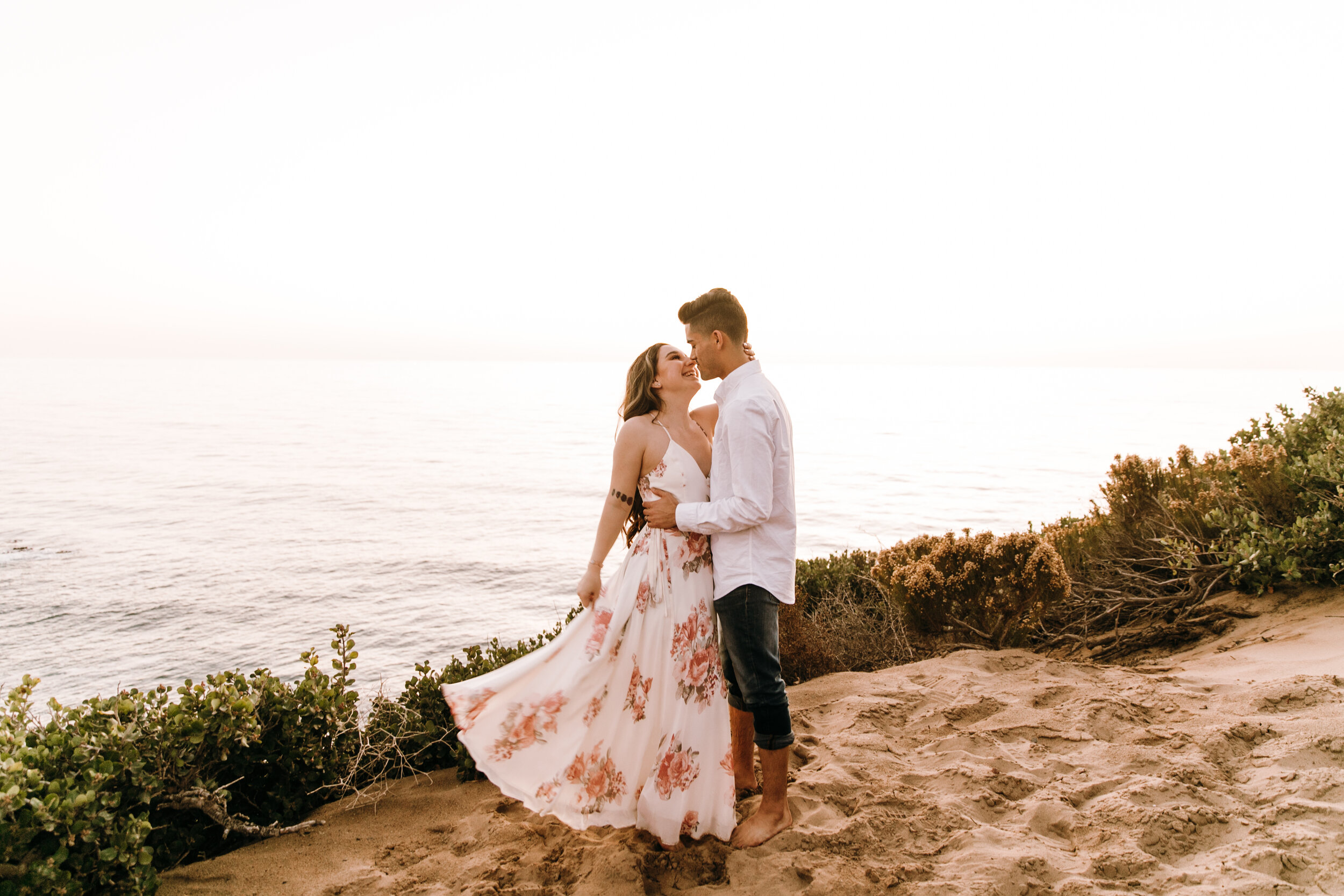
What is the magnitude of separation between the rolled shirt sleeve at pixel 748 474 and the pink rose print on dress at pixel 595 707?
3.37ft

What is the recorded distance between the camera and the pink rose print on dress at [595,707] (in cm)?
382

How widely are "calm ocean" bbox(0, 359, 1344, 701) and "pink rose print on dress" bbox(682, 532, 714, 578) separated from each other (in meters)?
7.38

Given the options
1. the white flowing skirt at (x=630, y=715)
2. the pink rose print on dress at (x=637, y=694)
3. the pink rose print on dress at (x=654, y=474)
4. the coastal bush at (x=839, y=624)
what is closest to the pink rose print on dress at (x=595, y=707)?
the white flowing skirt at (x=630, y=715)

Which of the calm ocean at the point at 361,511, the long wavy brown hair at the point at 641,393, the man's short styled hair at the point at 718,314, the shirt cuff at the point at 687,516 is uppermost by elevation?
the man's short styled hair at the point at 718,314

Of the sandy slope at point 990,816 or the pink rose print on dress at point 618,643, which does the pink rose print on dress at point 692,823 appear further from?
the pink rose print on dress at point 618,643

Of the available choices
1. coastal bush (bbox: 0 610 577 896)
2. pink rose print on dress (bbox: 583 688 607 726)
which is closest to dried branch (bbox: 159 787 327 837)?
coastal bush (bbox: 0 610 577 896)

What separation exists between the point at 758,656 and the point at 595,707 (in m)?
0.86

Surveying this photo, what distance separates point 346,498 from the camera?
24109 millimetres

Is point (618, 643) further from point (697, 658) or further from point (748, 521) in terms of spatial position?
point (748, 521)

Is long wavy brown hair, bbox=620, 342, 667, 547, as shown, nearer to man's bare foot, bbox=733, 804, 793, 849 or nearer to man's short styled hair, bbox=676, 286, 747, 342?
man's short styled hair, bbox=676, 286, 747, 342

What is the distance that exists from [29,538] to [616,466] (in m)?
20.5

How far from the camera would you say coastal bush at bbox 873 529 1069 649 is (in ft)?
21.6

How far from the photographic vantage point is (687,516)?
142 inches

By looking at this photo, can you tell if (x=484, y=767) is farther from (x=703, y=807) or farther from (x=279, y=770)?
(x=279, y=770)
